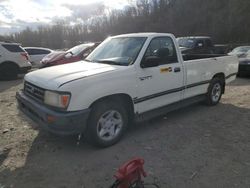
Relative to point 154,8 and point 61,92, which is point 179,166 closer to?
point 61,92

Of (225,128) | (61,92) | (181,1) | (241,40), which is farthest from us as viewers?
(181,1)

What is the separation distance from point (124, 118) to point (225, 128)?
212 cm

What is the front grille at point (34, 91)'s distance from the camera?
4.09m

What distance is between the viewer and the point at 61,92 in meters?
3.71

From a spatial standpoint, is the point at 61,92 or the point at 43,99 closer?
the point at 61,92

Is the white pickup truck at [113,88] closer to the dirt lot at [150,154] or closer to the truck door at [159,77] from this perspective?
the truck door at [159,77]

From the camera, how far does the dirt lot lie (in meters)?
3.44

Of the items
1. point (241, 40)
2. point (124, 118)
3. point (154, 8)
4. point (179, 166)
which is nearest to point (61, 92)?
point (124, 118)

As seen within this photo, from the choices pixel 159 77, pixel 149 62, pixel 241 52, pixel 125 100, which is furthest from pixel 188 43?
pixel 125 100

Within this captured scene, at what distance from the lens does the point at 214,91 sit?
21.9ft

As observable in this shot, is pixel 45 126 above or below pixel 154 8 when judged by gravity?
below

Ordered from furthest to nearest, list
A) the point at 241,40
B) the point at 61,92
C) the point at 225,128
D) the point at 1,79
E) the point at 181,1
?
the point at 181,1, the point at 241,40, the point at 1,79, the point at 225,128, the point at 61,92

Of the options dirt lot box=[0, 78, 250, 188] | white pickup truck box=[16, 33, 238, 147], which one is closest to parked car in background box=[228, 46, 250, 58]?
dirt lot box=[0, 78, 250, 188]

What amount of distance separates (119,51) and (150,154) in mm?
2014
